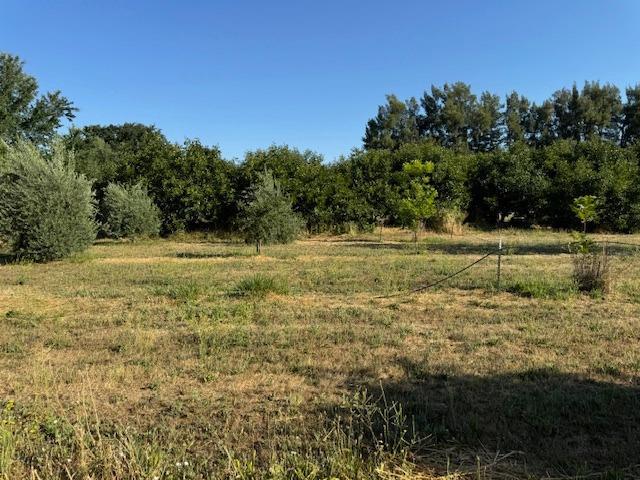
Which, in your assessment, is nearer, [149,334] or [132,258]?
[149,334]

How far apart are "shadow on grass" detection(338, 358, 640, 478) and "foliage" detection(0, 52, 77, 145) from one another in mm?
31602

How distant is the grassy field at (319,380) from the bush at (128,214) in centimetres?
1120

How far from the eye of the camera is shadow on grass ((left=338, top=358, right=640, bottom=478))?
3045 mm

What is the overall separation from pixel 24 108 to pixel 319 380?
34.0 metres

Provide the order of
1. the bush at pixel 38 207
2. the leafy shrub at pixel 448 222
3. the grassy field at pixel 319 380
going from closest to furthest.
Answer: the grassy field at pixel 319 380
the bush at pixel 38 207
the leafy shrub at pixel 448 222

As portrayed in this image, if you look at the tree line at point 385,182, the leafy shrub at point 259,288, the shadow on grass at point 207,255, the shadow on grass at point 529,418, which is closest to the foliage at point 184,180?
the tree line at point 385,182

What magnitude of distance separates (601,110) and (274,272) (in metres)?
53.7

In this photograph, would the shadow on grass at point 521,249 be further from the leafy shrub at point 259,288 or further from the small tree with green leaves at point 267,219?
the leafy shrub at point 259,288

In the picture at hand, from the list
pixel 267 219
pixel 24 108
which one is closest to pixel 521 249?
pixel 267 219

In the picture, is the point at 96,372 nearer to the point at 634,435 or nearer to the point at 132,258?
the point at 634,435

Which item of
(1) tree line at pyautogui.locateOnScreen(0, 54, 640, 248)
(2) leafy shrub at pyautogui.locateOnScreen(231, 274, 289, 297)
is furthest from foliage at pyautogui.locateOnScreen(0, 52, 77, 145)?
(2) leafy shrub at pyautogui.locateOnScreen(231, 274, 289, 297)

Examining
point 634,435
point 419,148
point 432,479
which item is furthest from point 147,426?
point 419,148

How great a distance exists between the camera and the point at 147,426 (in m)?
3.52

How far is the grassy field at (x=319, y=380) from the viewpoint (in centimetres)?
298
